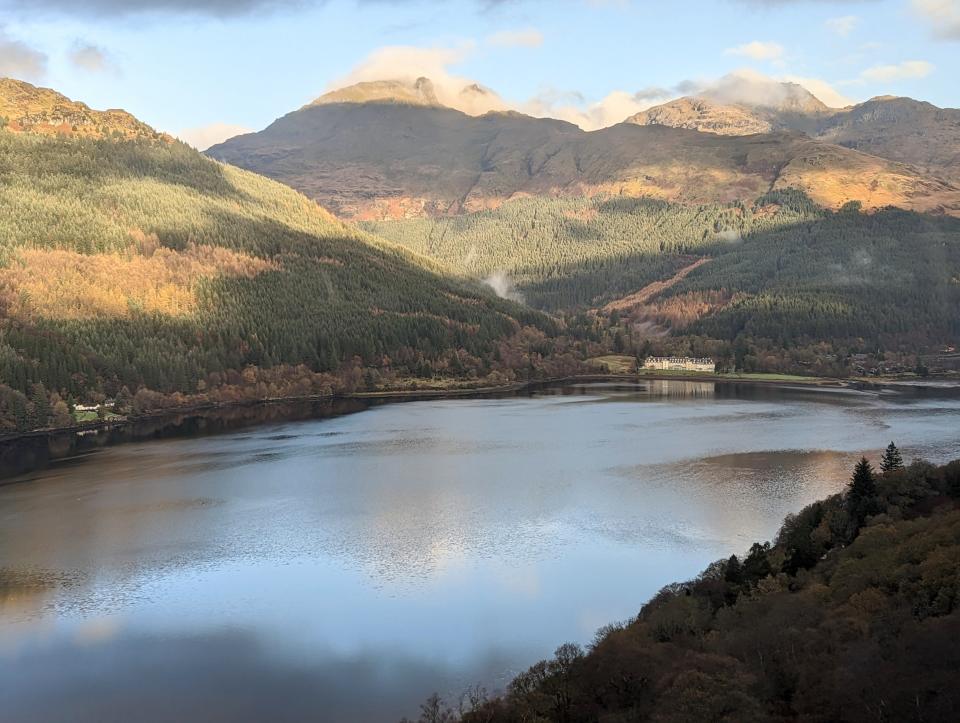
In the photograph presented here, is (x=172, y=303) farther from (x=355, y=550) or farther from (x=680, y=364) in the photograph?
(x=355, y=550)

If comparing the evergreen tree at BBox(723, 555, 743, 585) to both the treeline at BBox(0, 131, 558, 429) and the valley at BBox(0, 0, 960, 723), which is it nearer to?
the valley at BBox(0, 0, 960, 723)

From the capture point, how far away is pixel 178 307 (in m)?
154

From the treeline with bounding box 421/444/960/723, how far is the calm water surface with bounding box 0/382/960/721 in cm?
575

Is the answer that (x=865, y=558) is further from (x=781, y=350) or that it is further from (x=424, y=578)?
(x=781, y=350)

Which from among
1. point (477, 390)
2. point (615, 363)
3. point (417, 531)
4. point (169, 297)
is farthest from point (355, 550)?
point (615, 363)

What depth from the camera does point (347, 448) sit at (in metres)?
95.0

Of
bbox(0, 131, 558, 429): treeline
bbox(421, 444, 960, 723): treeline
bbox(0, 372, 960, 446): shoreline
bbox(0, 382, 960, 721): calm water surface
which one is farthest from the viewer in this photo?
bbox(0, 131, 558, 429): treeline

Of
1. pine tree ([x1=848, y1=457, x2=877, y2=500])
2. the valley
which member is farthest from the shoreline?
pine tree ([x1=848, y1=457, x2=877, y2=500])

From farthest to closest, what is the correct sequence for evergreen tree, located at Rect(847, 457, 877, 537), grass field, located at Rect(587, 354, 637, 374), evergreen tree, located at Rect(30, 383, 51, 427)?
1. grass field, located at Rect(587, 354, 637, 374)
2. evergreen tree, located at Rect(30, 383, 51, 427)
3. evergreen tree, located at Rect(847, 457, 877, 537)

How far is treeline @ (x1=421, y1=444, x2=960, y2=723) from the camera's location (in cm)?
2562

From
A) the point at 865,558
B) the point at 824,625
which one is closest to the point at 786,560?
the point at 865,558

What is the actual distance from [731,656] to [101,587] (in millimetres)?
33188

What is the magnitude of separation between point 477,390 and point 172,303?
2011 inches

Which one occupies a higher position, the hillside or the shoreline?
the hillside
